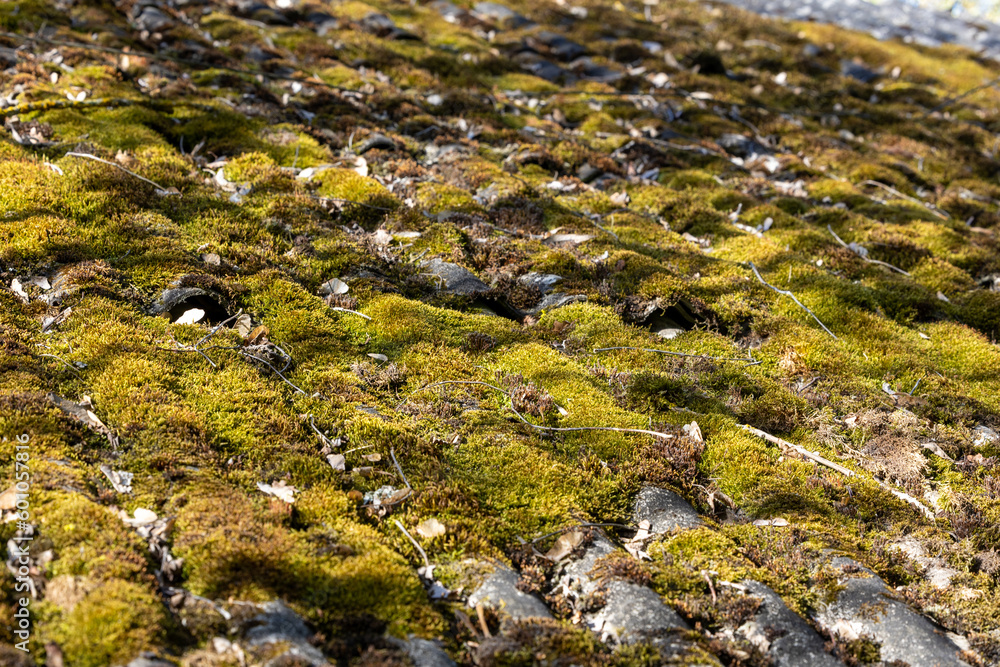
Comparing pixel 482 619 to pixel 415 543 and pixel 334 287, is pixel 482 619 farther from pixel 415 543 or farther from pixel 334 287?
pixel 334 287

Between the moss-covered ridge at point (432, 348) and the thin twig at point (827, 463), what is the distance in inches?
5.5

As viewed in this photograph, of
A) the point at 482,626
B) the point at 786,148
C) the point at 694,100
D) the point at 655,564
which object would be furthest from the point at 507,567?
the point at 694,100

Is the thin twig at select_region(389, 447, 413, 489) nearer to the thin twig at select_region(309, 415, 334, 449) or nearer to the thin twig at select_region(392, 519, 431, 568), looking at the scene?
the thin twig at select_region(392, 519, 431, 568)

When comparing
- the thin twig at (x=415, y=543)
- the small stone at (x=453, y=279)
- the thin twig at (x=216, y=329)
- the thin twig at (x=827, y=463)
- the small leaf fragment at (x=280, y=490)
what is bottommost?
the thin twig at (x=415, y=543)

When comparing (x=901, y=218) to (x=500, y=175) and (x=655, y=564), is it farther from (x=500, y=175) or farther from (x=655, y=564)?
(x=655, y=564)

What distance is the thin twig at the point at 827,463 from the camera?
6.82 m

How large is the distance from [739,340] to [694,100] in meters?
13.7

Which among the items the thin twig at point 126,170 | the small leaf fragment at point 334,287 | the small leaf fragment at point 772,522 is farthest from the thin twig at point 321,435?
the thin twig at point 126,170

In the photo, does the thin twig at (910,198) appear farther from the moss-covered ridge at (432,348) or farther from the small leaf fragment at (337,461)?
the small leaf fragment at (337,461)

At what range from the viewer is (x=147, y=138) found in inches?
469

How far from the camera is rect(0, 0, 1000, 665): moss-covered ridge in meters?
5.17

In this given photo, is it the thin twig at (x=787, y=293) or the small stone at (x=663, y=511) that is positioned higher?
the thin twig at (x=787, y=293)

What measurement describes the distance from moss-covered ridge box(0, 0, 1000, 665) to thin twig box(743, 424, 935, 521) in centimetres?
14

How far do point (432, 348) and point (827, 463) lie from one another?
5012 millimetres
